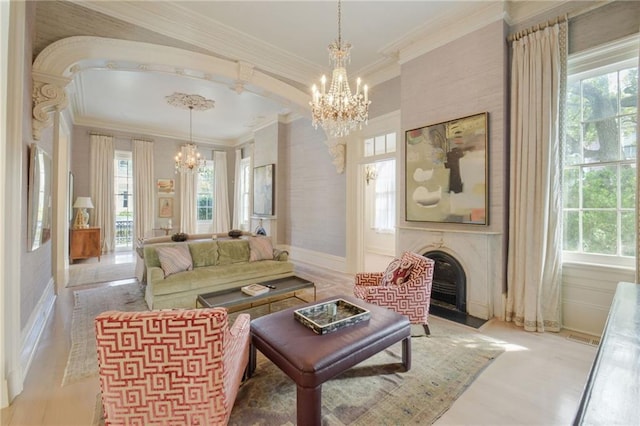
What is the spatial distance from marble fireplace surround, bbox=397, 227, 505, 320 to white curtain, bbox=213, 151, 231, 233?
7.76m

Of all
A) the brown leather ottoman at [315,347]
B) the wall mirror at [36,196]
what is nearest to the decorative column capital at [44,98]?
the wall mirror at [36,196]

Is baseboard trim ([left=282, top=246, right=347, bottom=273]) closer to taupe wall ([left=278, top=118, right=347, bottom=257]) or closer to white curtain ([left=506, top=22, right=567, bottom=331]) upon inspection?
taupe wall ([left=278, top=118, right=347, bottom=257])

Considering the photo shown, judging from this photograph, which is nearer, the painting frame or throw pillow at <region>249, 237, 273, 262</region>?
throw pillow at <region>249, 237, 273, 262</region>

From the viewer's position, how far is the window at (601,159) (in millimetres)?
2717

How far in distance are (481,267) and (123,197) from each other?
908 cm

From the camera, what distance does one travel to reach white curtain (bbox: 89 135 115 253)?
7254mm

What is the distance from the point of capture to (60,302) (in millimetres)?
3781

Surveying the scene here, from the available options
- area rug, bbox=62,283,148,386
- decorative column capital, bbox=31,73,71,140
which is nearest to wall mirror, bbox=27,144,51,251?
decorative column capital, bbox=31,73,71,140

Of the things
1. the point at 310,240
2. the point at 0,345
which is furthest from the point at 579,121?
the point at 0,345

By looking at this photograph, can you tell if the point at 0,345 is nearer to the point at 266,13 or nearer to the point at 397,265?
the point at 397,265

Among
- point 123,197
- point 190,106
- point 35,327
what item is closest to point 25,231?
point 35,327

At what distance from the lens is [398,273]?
297cm

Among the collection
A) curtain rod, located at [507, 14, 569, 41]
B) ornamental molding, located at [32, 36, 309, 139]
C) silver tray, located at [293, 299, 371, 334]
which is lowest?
silver tray, located at [293, 299, 371, 334]

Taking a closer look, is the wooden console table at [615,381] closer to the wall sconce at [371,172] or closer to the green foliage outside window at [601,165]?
the green foliage outside window at [601,165]
